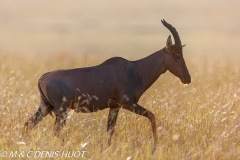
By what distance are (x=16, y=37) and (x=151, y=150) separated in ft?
113

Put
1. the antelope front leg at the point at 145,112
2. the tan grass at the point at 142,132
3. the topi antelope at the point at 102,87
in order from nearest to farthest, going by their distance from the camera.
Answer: the tan grass at the point at 142,132 → the topi antelope at the point at 102,87 → the antelope front leg at the point at 145,112

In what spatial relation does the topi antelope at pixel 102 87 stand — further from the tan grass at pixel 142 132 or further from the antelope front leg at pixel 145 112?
the tan grass at pixel 142 132

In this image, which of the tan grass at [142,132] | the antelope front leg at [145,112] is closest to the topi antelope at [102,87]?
the antelope front leg at [145,112]

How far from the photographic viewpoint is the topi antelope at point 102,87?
33.3 feet

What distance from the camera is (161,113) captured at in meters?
11.6

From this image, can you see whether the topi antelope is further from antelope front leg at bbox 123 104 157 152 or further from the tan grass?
the tan grass

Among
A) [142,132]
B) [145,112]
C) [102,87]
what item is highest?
[102,87]

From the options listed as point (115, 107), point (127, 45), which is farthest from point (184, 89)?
point (127, 45)

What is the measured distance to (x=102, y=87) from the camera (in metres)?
10.5

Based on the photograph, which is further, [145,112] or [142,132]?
[142,132]

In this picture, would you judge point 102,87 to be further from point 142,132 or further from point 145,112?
point 142,132

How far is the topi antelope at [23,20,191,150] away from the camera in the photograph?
10.2 m

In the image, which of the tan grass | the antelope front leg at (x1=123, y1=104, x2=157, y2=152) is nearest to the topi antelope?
the antelope front leg at (x1=123, y1=104, x2=157, y2=152)

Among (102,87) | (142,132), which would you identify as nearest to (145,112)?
(142,132)
